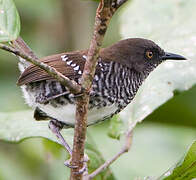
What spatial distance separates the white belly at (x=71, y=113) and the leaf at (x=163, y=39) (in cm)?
11

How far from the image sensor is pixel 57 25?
243 inches

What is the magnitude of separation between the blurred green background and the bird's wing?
0.43 meters

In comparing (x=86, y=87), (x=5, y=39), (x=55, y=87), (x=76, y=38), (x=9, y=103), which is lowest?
(x=9, y=103)

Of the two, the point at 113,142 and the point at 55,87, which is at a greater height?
the point at 55,87

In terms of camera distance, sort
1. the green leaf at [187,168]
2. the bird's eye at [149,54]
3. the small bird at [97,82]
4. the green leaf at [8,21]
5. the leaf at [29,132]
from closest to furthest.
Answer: the green leaf at [8,21] → the green leaf at [187,168] → the leaf at [29,132] → the small bird at [97,82] → the bird's eye at [149,54]

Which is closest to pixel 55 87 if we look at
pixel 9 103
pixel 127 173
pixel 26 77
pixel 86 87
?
pixel 26 77

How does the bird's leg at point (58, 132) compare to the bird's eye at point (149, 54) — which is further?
the bird's eye at point (149, 54)

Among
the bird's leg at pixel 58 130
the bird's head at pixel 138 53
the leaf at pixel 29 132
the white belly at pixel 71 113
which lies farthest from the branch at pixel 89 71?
the bird's head at pixel 138 53

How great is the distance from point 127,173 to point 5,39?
1.81 m

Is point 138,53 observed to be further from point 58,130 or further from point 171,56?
point 58,130

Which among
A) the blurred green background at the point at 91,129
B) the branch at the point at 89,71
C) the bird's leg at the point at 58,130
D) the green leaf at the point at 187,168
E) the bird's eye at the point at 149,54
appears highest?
the branch at the point at 89,71

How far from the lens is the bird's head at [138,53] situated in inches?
152

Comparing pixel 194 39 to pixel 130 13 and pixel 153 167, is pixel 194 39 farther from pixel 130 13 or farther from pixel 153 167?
pixel 153 167

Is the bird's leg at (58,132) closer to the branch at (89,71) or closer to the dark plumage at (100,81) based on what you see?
the dark plumage at (100,81)
